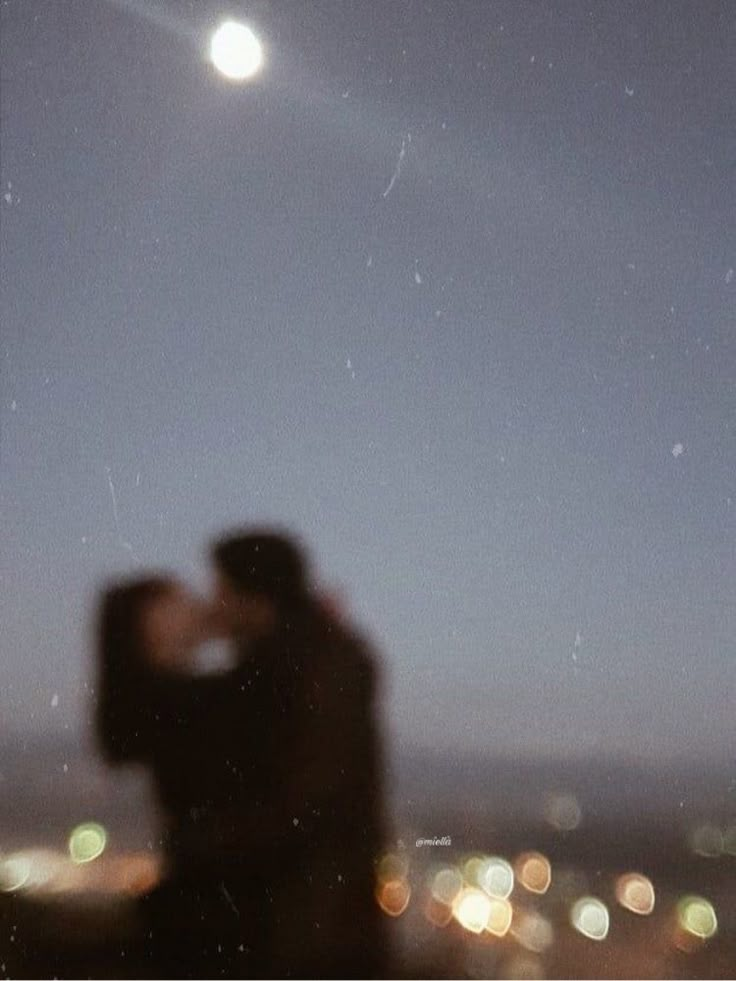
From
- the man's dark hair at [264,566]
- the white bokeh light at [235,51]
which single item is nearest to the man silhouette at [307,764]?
the man's dark hair at [264,566]

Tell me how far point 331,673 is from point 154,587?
0.46 feet

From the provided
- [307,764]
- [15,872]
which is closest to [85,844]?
[15,872]

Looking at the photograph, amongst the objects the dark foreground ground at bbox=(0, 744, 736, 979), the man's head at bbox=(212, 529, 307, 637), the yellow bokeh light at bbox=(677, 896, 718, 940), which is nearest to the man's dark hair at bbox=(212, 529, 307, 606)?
the man's head at bbox=(212, 529, 307, 637)

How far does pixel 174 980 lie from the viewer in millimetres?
644

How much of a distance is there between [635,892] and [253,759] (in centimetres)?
28

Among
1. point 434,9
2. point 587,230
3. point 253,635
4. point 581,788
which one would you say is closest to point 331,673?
point 253,635

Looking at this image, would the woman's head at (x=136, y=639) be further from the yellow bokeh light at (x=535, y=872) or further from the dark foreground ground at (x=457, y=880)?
the yellow bokeh light at (x=535, y=872)

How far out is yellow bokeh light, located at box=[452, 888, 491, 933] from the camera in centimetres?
64

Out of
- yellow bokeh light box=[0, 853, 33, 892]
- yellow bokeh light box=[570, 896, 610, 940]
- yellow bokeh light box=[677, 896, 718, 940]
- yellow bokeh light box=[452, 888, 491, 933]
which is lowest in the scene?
yellow bokeh light box=[677, 896, 718, 940]

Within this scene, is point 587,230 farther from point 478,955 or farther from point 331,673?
point 478,955

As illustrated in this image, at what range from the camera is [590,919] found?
0.64 m

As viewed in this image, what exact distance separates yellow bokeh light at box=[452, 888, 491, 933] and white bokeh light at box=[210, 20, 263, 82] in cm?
62

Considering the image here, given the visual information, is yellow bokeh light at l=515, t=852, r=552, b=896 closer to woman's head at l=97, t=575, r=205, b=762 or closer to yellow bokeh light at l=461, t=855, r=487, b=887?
yellow bokeh light at l=461, t=855, r=487, b=887

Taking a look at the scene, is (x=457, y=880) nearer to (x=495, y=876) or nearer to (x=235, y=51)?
(x=495, y=876)
